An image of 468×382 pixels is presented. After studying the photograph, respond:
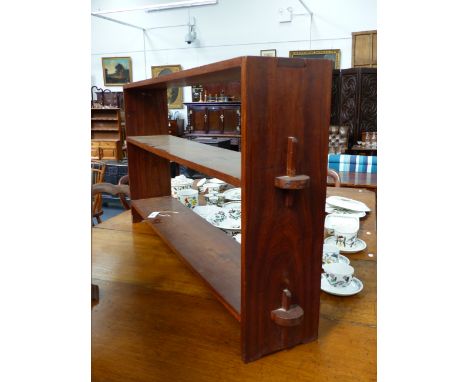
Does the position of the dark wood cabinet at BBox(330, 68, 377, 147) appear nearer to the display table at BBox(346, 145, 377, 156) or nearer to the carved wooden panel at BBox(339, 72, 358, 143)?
the carved wooden panel at BBox(339, 72, 358, 143)

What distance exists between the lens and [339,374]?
753 mm

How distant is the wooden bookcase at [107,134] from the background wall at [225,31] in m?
1.76

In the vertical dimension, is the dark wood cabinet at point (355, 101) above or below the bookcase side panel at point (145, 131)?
above

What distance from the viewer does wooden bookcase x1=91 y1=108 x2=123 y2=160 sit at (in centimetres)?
606

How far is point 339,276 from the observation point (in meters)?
1.04

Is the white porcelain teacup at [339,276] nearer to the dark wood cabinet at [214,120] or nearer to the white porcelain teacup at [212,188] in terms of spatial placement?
the white porcelain teacup at [212,188]

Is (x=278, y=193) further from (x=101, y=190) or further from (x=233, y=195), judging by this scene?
(x=233, y=195)

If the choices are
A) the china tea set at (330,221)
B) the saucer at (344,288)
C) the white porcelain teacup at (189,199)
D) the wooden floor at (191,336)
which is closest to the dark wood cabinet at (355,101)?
the china tea set at (330,221)

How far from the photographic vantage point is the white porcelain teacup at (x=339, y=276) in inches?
41.0

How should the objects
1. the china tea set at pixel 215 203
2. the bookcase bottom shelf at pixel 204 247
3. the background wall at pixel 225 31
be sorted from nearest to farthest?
the bookcase bottom shelf at pixel 204 247, the china tea set at pixel 215 203, the background wall at pixel 225 31

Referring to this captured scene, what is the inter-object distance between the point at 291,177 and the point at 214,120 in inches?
233
